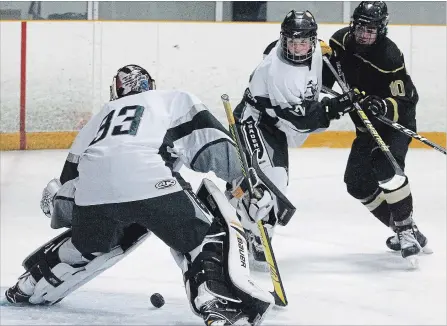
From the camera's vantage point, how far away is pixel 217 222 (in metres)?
3.28

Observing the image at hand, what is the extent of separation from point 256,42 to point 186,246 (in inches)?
155

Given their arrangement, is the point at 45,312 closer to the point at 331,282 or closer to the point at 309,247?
the point at 331,282

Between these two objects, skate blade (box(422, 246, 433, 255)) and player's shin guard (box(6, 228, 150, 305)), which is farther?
skate blade (box(422, 246, 433, 255))

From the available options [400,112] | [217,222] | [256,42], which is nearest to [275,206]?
[400,112]

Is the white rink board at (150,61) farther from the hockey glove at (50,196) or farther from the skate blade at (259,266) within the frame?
the hockey glove at (50,196)

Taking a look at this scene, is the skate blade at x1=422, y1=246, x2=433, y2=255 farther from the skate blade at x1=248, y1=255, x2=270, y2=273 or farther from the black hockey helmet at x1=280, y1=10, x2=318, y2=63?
the black hockey helmet at x1=280, y1=10, x2=318, y2=63

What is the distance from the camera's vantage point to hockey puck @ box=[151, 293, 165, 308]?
3.57 m

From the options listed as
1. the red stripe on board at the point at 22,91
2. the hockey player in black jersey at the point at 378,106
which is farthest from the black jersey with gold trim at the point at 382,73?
the red stripe on board at the point at 22,91

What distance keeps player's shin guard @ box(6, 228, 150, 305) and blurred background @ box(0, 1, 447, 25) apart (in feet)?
11.6

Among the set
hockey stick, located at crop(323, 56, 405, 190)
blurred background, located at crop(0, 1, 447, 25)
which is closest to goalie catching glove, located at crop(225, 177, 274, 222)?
hockey stick, located at crop(323, 56, 405, 190)

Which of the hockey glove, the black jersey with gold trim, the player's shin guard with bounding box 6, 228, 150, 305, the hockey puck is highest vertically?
the black jersey with gold trim

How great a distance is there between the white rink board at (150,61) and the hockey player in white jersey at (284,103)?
8.41ft

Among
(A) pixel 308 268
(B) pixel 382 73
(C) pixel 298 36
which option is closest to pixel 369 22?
(B) pixel 382 73

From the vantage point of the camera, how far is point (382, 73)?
447 cm
